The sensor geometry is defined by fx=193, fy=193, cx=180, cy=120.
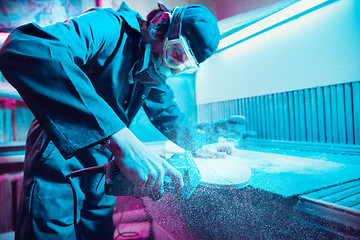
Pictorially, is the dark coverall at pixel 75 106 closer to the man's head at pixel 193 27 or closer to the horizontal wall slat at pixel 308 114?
the man's head at pixel 193 27

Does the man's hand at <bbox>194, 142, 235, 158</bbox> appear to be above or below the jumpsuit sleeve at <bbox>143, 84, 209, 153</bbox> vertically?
below

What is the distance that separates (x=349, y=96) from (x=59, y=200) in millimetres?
1541

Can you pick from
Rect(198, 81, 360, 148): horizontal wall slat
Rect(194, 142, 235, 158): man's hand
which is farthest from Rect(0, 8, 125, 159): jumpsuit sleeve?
Rect(198, 81, 360, 148): horizontal wall slat

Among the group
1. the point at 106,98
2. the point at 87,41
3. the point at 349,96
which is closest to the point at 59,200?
the point at 106,98

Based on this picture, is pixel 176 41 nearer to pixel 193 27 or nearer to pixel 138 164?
pixel 193 27

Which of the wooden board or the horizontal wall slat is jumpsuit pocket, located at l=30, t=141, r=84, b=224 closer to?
the wooden board

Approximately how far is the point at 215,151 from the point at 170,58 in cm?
67

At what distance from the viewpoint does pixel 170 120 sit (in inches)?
49.6

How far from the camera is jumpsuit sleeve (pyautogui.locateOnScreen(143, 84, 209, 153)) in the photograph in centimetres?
123

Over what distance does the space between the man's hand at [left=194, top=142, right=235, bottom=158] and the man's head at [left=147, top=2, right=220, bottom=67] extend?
61cm

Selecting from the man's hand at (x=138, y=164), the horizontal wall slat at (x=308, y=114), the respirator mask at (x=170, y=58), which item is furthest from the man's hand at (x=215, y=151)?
the man's hand at (x=138, y=164)

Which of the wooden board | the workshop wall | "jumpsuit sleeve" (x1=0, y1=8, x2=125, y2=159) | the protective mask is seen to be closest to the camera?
"jumpsuit sleeve" (x1=0, y1=8, x2=125, y2=159)

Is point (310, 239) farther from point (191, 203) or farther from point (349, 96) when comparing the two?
point (349, 96)

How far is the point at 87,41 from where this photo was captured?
2.12 ft
